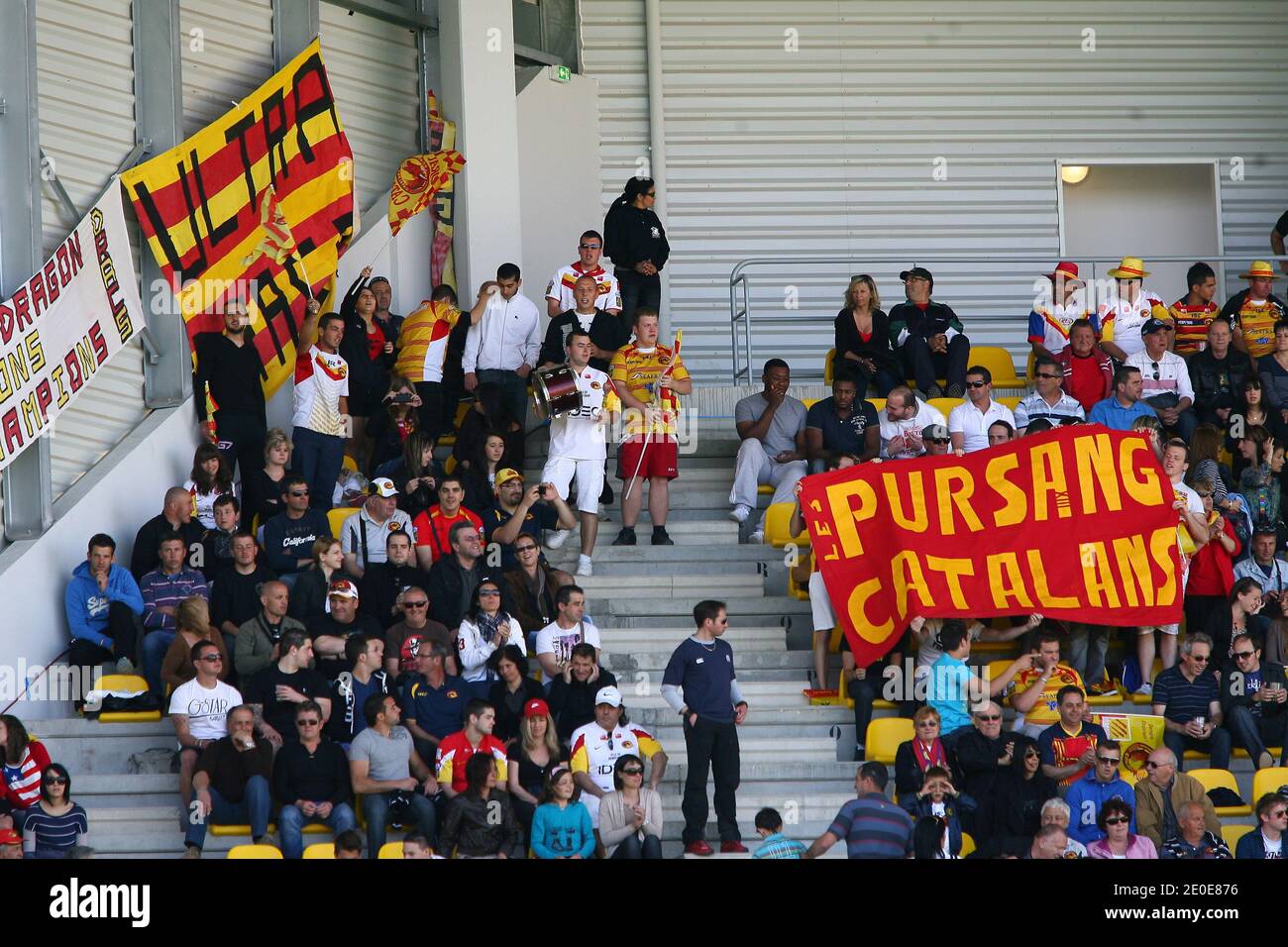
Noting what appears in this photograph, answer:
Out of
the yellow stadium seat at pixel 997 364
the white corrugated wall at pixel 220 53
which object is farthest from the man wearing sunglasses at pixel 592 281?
the yellow stadium seat at pixel 997 364

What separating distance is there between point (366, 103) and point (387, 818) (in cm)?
755

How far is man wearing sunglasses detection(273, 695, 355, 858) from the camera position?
1062cm

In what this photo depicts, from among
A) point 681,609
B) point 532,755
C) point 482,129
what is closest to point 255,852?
point 532,755

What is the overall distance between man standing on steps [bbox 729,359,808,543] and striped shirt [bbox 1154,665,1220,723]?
10.2ft

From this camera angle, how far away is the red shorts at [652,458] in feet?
44.8

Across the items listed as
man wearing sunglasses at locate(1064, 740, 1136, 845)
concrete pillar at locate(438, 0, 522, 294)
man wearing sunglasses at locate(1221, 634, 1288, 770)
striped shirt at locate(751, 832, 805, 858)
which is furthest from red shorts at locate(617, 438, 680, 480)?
striped shirt at locate(751, 832, 805, 858)

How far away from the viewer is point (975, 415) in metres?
14.1

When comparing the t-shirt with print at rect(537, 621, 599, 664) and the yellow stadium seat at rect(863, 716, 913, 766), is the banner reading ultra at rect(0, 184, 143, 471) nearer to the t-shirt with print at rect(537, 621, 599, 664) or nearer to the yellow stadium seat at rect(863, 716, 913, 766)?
the t-shirt with print at rect(537, 621, 599, 664)

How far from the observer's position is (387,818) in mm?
10711

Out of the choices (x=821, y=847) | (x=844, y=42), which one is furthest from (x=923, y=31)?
(x=821, y=847)

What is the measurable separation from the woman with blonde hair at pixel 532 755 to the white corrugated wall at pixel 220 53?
18.6 feet

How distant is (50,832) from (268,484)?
3.25 meters

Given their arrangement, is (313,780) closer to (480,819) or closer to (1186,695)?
(480,819)
